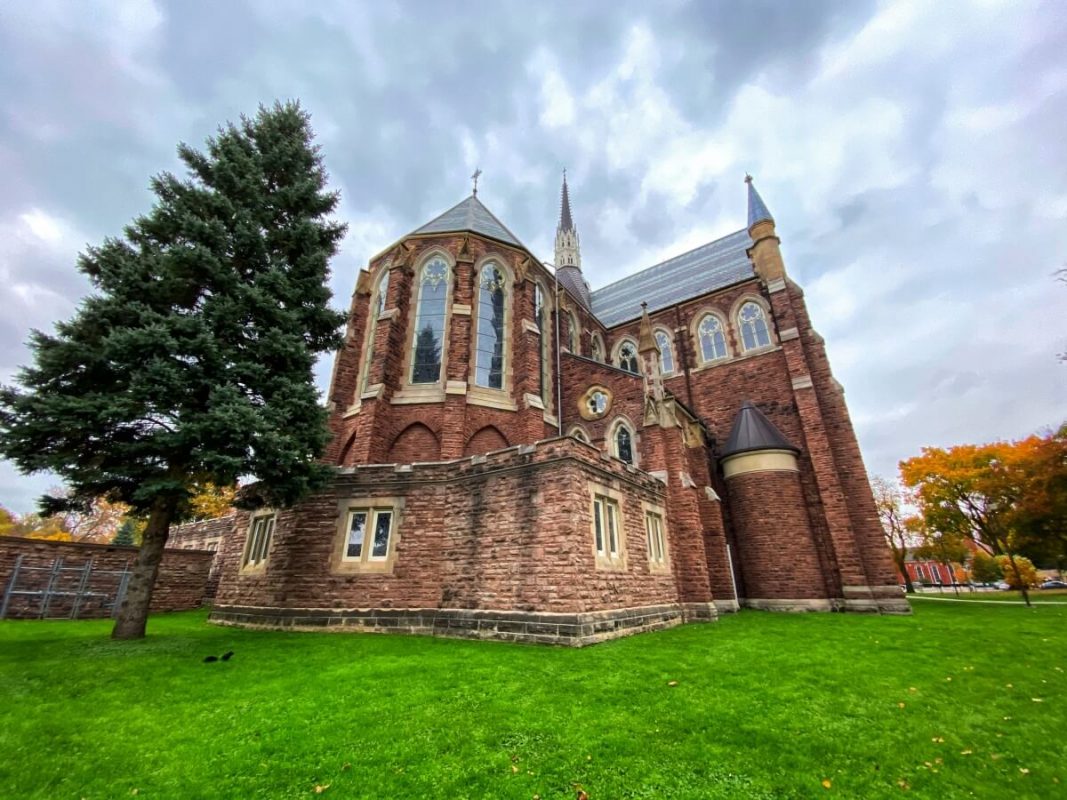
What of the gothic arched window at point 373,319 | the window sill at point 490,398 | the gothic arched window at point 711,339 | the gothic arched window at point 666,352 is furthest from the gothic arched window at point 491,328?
the gothic arched window at point 711,339

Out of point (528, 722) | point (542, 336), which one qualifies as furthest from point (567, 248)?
point (528, 722)

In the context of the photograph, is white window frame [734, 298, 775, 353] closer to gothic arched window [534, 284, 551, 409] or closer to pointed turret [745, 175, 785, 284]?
pointed turret [745, 175, 785, 284]

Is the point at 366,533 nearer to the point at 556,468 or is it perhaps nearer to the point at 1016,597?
the point at 556,468

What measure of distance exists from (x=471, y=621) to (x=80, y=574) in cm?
1372

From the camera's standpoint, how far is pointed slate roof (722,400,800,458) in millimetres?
17812

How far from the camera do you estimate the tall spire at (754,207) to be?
24750 mm

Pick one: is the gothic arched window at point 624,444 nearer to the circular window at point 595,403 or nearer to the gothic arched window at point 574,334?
the circular window at point 595,403

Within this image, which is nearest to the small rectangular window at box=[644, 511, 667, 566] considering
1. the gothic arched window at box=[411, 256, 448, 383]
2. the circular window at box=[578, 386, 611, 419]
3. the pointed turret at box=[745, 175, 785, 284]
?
the circular window at box=[578, 386, 611, 419]

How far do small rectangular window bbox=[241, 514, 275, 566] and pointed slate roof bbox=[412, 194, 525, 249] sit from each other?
42.0 feet

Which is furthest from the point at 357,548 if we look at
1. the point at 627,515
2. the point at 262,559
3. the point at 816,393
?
the point at 816,393

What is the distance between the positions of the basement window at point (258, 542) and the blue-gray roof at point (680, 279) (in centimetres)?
2138

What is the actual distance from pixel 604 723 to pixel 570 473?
19.0ft

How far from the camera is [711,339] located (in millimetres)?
23547

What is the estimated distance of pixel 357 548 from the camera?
1180 centimetres
